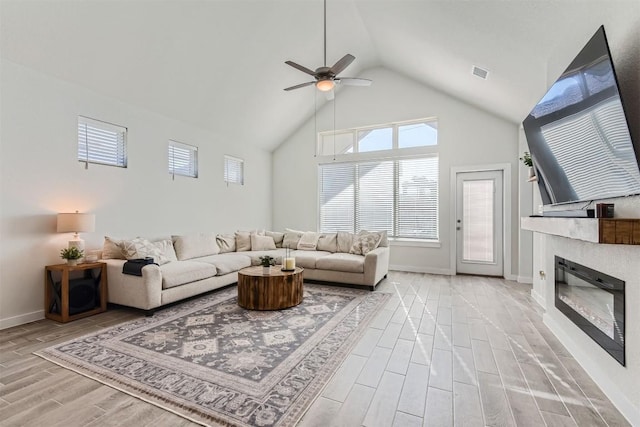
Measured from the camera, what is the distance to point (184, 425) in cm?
167

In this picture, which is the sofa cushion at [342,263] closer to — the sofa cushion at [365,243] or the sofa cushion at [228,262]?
the sofa cushion at [365,243]

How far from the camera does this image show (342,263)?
15.7 feet

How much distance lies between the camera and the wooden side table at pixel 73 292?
3268 mm

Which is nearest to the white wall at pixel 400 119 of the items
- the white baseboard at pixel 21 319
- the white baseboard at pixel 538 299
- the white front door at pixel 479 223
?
the white front door at pixel 479 223

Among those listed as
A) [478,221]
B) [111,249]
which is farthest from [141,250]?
[478,221]

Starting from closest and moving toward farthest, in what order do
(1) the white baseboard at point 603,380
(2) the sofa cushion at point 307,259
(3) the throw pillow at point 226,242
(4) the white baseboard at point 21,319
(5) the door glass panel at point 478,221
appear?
(1) the white baseboard at point 603,380
(4) the white baseboard at point 21,319
(2) the sofa cushion at point 307,259
(3) the throw pillow at point 226,242
(5) the door glass panel at point 478,221

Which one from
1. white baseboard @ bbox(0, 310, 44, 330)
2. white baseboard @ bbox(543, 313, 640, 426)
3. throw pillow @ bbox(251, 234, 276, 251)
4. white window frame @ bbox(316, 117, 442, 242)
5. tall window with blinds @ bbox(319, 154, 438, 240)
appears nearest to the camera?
white baseboard @ bbox(543, 313, 640, 426)

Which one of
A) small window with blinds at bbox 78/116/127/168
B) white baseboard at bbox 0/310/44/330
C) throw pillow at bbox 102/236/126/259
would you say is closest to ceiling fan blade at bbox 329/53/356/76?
small window with blinds at bbox 78/116/127/168

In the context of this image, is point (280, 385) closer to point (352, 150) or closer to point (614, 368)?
point (614, 368)

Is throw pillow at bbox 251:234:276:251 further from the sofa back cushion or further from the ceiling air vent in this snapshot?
the ceiling air vent

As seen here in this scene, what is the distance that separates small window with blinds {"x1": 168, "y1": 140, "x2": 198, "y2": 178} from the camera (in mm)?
5082

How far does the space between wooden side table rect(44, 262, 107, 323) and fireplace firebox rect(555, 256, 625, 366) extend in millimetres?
4889

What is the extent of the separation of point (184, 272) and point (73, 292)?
116 cm

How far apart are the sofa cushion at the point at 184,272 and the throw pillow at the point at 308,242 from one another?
1934 mm
